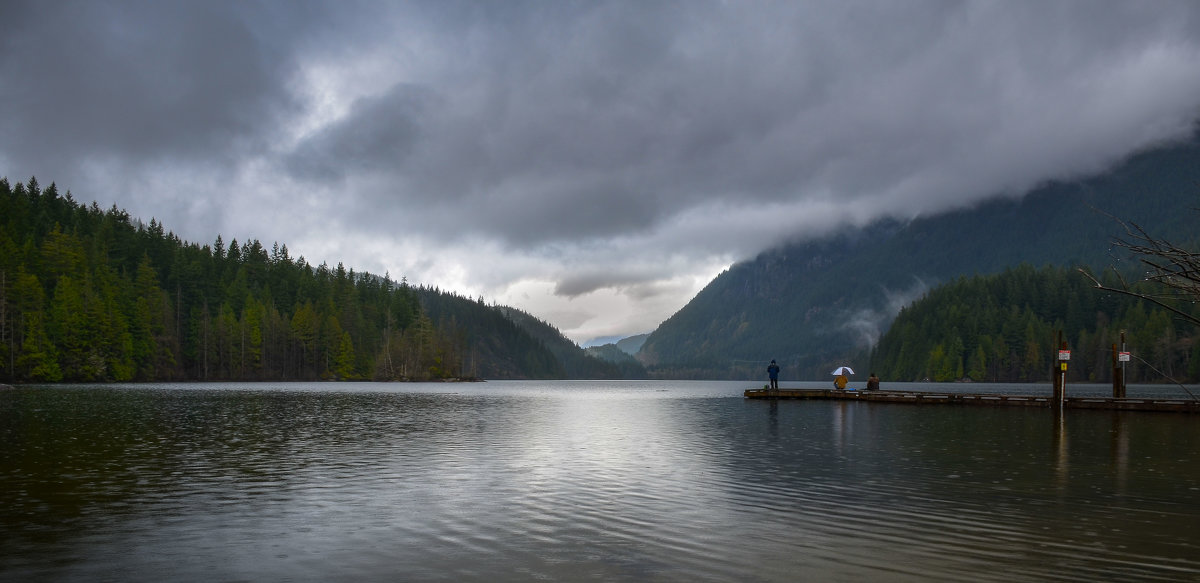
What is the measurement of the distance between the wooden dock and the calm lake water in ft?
98.3

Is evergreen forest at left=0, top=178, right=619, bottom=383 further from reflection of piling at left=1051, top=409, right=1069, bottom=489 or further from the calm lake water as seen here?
reflection of piling at left=1051, top=409, right=1069, bottom=489

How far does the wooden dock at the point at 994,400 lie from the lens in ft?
206

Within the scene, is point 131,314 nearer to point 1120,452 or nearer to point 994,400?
point 994,400

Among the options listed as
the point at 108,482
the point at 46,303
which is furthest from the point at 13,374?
the point at 108,482

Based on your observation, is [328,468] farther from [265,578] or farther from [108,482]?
→ [265,578]

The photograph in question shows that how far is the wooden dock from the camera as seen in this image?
206ft

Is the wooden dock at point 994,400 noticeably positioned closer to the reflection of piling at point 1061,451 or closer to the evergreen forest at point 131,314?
the reflection of piling at point 1061,451

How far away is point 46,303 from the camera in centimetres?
12875

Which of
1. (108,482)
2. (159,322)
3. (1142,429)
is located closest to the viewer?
(108,482)

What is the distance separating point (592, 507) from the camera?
1873 cm

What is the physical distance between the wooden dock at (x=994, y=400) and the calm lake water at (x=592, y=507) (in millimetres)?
29957

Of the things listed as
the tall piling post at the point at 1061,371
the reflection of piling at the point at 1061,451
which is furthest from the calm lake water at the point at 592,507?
the tall piling post at the point at 1061,371

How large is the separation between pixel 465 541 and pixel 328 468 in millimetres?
12957

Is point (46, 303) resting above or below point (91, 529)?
above
